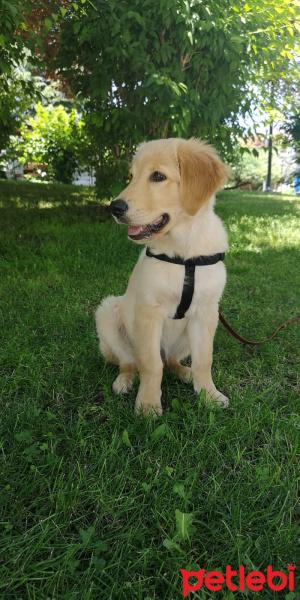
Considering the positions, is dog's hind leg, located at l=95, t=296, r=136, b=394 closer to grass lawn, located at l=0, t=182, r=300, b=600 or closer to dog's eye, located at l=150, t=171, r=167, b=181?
grass lawn, located at l=0, t=182, r=300, b=600

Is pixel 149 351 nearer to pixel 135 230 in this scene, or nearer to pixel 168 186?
pixel 135 230

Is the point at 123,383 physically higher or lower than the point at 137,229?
lower

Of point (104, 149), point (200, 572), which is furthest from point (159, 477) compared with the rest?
point (104, 149)

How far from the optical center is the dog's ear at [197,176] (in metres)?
1.99

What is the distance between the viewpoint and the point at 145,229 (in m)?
1.99

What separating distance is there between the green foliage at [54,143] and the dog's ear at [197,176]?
11994 millimetres

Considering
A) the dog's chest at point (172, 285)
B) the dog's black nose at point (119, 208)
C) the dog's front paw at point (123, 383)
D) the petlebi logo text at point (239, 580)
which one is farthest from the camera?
the dog's front paw at point (123, 383)

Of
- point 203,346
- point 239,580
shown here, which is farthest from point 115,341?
point 239,580

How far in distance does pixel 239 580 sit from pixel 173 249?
145 centimetres

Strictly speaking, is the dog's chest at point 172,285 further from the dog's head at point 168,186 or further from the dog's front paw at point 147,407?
the dog's front paw at point 147,407

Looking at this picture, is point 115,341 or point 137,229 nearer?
point 137,229

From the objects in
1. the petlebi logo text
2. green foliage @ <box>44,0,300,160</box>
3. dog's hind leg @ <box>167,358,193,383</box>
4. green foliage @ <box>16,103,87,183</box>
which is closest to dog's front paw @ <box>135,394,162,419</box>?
dog's hind leg @ <box>167,358,193,383</box>

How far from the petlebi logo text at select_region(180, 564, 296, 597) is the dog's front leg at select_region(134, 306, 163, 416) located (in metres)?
0.92

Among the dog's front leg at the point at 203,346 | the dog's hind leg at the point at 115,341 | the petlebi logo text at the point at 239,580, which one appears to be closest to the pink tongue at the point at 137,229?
the dog's front leg at the point at 203,346
